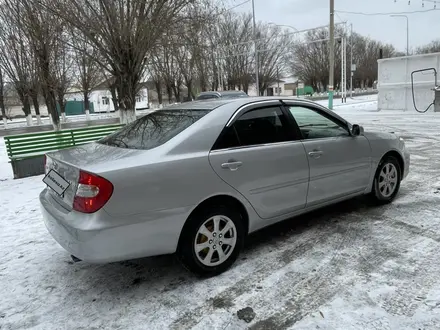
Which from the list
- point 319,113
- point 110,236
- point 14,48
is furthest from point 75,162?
point 14,48

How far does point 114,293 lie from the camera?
3113 millimetres

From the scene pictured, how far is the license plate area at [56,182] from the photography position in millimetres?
3047

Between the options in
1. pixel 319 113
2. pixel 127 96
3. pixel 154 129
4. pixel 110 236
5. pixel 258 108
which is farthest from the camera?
pixel 127 96

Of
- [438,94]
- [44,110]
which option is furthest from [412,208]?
[44,110]

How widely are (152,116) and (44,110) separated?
61124mm

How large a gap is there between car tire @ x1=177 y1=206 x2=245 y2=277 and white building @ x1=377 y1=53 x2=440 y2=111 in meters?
18.9

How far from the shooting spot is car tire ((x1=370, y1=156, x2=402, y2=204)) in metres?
4.70

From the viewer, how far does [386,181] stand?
15.8 ft

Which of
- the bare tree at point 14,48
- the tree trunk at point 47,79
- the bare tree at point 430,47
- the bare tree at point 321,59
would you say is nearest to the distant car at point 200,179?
the bare tree at point 14,48

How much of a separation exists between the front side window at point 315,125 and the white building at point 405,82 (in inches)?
676

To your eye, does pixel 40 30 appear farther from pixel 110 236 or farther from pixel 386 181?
pixel 386 181

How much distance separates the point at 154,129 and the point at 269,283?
1.76 m

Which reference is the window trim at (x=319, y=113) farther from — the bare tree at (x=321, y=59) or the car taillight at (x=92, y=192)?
the bare tree at (x=321, y=59)

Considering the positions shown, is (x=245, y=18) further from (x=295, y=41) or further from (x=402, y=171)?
(x=402, y=171)
